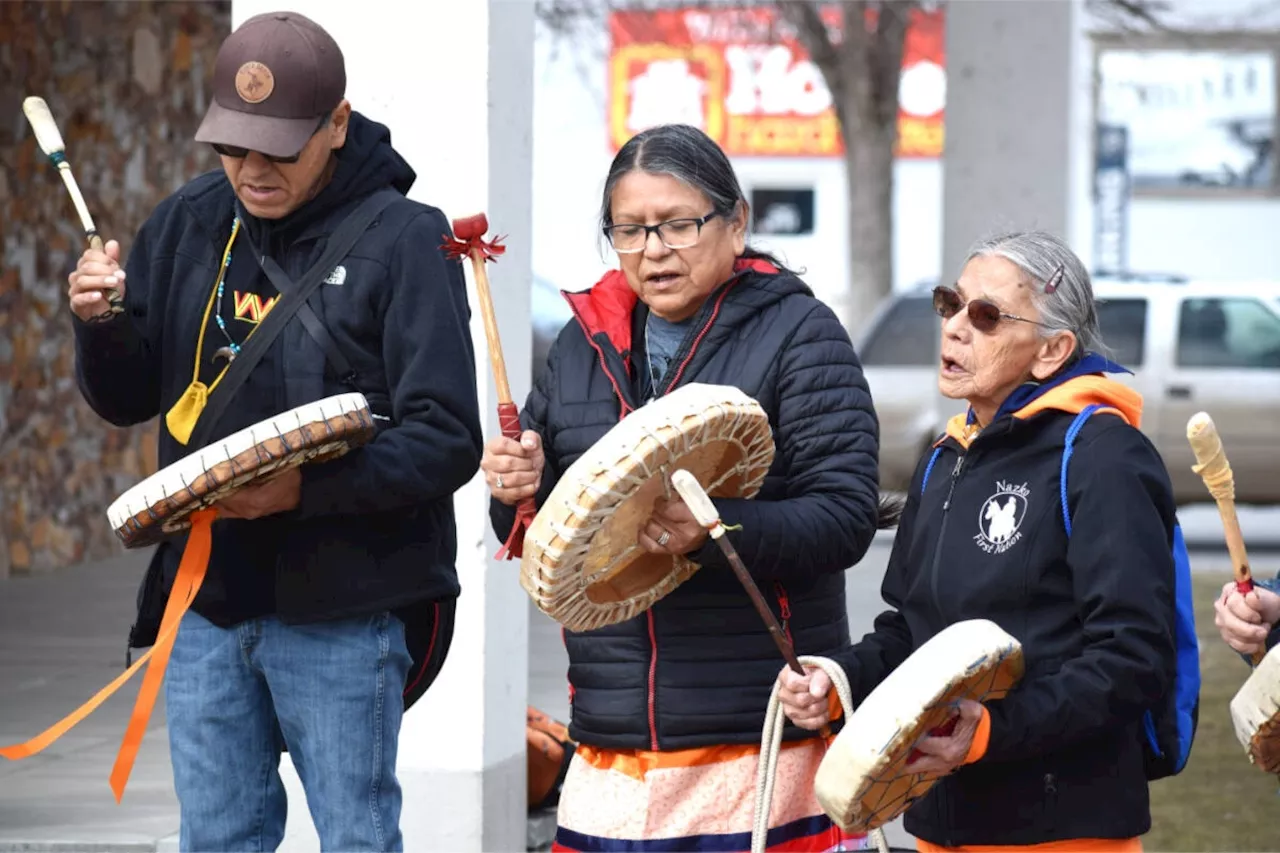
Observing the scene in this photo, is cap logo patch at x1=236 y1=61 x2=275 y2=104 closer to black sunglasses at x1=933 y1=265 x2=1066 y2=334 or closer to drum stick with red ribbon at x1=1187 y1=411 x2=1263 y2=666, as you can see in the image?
black sunglasses at x1=933 y1=265 x2=1066 y2=334

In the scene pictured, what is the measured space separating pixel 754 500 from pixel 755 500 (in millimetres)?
12

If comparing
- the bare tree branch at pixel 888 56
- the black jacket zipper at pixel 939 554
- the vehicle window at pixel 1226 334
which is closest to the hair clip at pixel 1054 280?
the black jacket zipper at pixel 939 554

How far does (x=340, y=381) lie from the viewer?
351 centimetres

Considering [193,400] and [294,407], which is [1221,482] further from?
[193,400]

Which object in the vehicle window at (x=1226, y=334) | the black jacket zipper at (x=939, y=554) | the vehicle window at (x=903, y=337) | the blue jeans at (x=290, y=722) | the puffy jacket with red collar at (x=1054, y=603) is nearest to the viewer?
the puffy jacket with red collar at (x=1054, y=603)

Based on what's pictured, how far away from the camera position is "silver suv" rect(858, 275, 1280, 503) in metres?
14.0

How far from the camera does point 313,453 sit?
10.7ft

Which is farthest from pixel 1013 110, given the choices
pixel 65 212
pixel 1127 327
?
pixel 65 212

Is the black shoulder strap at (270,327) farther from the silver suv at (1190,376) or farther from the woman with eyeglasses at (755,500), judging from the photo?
the silver suv at (1190,376)

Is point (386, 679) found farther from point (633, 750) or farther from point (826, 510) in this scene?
point (826, 510)

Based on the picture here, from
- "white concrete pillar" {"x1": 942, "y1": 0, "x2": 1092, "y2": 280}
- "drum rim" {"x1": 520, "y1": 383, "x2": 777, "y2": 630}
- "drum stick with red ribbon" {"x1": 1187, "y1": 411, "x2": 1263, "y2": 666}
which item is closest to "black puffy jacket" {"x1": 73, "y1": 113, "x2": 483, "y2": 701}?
"drum rim" {"x1": 520, "y1": 383, "x2": 777, "y2": 630}

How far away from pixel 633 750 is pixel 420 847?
187 cm

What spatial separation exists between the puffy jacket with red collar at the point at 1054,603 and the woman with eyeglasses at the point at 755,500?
27 cm

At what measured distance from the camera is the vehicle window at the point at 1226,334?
47.0 feet
